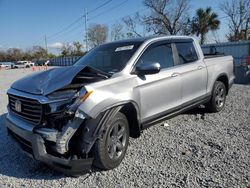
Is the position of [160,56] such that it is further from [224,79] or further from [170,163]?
[224,79]

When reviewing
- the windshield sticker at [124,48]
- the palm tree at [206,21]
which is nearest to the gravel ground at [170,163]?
the windshield sticker at [124,48]

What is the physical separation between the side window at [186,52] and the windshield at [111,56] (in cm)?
108

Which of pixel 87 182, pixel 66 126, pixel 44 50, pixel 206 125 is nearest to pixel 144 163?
pixel 87 182

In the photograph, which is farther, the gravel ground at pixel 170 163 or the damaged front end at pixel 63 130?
the gravel ground at pixel 170 163

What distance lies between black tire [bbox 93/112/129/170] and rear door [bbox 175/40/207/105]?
162 cm

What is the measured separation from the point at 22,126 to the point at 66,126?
77cm

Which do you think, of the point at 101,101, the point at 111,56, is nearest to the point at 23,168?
the point at 101,101

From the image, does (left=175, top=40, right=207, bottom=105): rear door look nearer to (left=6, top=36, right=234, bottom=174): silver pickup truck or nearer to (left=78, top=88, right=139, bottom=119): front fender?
(left=6, top=36, right=234, bottom=174): silver pickup truck

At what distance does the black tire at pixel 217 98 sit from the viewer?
587cm

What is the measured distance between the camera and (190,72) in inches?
196

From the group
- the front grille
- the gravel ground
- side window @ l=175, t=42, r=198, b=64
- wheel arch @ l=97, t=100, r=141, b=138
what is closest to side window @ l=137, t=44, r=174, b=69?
side window @ l=175, t=42, r=198, b=64

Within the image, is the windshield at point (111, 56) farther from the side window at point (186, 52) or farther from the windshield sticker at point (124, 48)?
the side window at point (186, 52)

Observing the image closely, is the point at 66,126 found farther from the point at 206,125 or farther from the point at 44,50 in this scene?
the point at 44,50

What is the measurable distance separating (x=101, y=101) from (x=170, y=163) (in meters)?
1.38
